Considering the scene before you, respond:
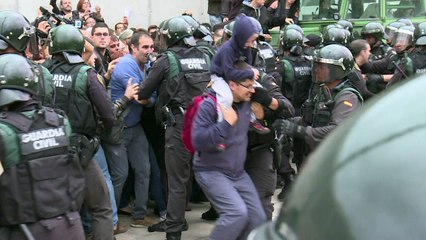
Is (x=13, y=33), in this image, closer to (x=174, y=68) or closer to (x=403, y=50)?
(x=174, y=68)

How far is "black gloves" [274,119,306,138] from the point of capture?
540 centimetres

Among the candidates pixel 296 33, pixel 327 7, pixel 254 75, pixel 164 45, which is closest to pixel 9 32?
pixel 164 45

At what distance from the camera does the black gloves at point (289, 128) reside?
540 centimetres

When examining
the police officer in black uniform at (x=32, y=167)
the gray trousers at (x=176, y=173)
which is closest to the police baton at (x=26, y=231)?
the police officer in black uniform at (x=32, y=167)

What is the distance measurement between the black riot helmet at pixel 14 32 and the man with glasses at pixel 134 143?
116cm

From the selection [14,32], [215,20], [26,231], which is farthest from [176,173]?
[215,20]

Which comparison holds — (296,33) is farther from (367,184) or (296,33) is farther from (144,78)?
(367,184)

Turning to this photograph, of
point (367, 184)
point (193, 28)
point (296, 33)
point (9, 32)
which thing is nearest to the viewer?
point (367, 184)

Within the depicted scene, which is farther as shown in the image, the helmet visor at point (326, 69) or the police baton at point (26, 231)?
the helmet visor at point (326, 69)

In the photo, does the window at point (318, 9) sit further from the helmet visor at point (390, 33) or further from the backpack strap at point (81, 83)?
the backpack strap at point (81, 83)

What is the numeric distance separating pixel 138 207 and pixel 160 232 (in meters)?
0.38

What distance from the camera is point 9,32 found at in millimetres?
5691

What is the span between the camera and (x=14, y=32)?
5.70 metres

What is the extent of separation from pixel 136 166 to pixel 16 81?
9.81 ft
